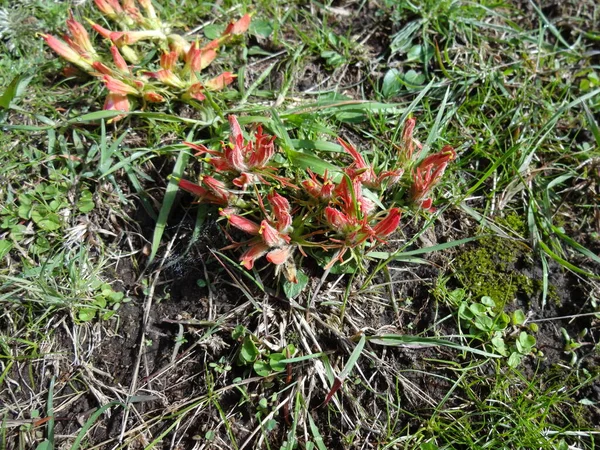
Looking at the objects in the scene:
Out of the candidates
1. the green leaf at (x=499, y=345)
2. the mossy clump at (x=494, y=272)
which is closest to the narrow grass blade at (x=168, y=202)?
the mossy clump at (x=494, y=272)

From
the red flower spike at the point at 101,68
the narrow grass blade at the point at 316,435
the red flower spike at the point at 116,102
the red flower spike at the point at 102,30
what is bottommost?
the narrow grass blade at the point at 316,435

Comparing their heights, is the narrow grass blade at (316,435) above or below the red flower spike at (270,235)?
below

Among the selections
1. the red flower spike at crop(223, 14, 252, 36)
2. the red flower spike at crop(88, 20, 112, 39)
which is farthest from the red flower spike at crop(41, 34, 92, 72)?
the red flower spike at crop(223, 14, 252, 36)

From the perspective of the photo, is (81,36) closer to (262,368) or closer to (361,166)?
(361,166)

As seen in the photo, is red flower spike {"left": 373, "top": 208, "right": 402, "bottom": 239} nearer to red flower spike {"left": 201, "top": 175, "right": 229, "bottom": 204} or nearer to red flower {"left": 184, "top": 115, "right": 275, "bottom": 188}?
red flower {"left": 184, "top": 115, "right": 275, "bottom": 188}

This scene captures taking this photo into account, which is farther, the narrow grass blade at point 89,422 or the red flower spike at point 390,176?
the red flower spike at point 390,176

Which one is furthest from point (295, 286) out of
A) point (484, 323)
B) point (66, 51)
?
point (66, 51)

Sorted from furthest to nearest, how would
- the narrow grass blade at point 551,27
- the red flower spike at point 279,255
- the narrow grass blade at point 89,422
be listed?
the narrow grass blade at point 551,27 < the red flower spike at point 279,255 < the narrow grass blade at point 89,422

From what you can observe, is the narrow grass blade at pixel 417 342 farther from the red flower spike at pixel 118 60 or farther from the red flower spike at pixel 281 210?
the red flower spike at pixel 118 60
